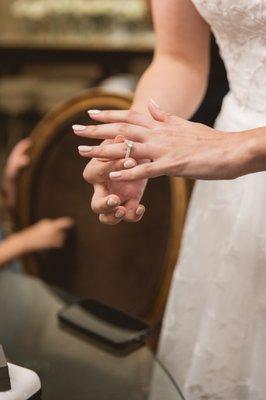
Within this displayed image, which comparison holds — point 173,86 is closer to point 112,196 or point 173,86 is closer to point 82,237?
point 112,196

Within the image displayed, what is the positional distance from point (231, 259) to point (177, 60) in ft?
1.18

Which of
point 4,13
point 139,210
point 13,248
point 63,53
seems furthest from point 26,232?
point 4,13

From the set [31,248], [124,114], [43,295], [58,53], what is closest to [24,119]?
[58,53]

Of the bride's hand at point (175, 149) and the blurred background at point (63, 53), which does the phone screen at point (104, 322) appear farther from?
the blurred background at point (63, 53)

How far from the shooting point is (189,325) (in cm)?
122

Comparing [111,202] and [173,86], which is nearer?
[111,202]

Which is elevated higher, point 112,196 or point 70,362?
point 112,196

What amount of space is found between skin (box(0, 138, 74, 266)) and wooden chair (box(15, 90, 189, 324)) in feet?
0.07

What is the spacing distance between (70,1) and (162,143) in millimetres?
4334

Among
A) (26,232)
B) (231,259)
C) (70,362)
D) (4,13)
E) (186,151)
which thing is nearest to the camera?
(186,151)

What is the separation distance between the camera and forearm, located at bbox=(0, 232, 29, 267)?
1579 mm

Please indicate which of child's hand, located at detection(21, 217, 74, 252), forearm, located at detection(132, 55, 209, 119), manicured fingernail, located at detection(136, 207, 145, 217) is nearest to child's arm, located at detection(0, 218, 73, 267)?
child's hand, located at detection(21, 217, 74, 252)

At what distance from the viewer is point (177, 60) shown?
113 centimetres

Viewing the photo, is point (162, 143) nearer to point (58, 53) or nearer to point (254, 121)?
point (254, 121)
